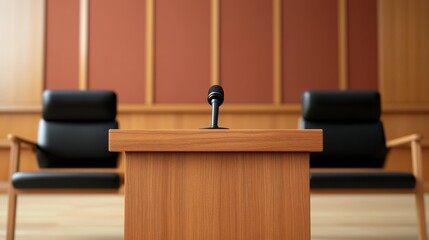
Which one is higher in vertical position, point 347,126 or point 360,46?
point 360,46

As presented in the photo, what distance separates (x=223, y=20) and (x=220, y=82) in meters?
0.50

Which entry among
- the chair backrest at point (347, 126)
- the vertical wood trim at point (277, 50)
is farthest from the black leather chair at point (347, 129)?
the vertical wood trim at point (277, 50)

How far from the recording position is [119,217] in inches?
128

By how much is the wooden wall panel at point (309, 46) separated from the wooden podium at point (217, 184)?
137 inches

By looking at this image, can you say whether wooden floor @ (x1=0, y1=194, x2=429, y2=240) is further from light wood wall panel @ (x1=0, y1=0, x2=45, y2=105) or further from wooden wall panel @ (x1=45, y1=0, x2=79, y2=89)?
wooden wall panel @ (x1=45, y1=0, x2=79, y2=89)

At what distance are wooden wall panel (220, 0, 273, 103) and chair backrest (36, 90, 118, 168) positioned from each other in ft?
6.33

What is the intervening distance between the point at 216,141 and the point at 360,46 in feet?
12.1

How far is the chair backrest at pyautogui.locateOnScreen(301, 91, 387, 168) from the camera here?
271cm

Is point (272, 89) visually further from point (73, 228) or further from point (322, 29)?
point (73, 228)

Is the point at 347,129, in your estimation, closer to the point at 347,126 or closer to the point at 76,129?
the point at 347,126

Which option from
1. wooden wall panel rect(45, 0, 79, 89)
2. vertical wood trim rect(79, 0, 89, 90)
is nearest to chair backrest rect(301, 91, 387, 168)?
vertical wood trim rect(79, 0, 89, 90)

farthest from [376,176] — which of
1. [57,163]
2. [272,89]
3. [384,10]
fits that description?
[384,10]

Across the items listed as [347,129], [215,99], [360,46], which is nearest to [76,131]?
[347,129]

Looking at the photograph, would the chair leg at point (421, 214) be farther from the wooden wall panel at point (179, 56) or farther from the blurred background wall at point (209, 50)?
the wooden wall panel at point (179, 56)
